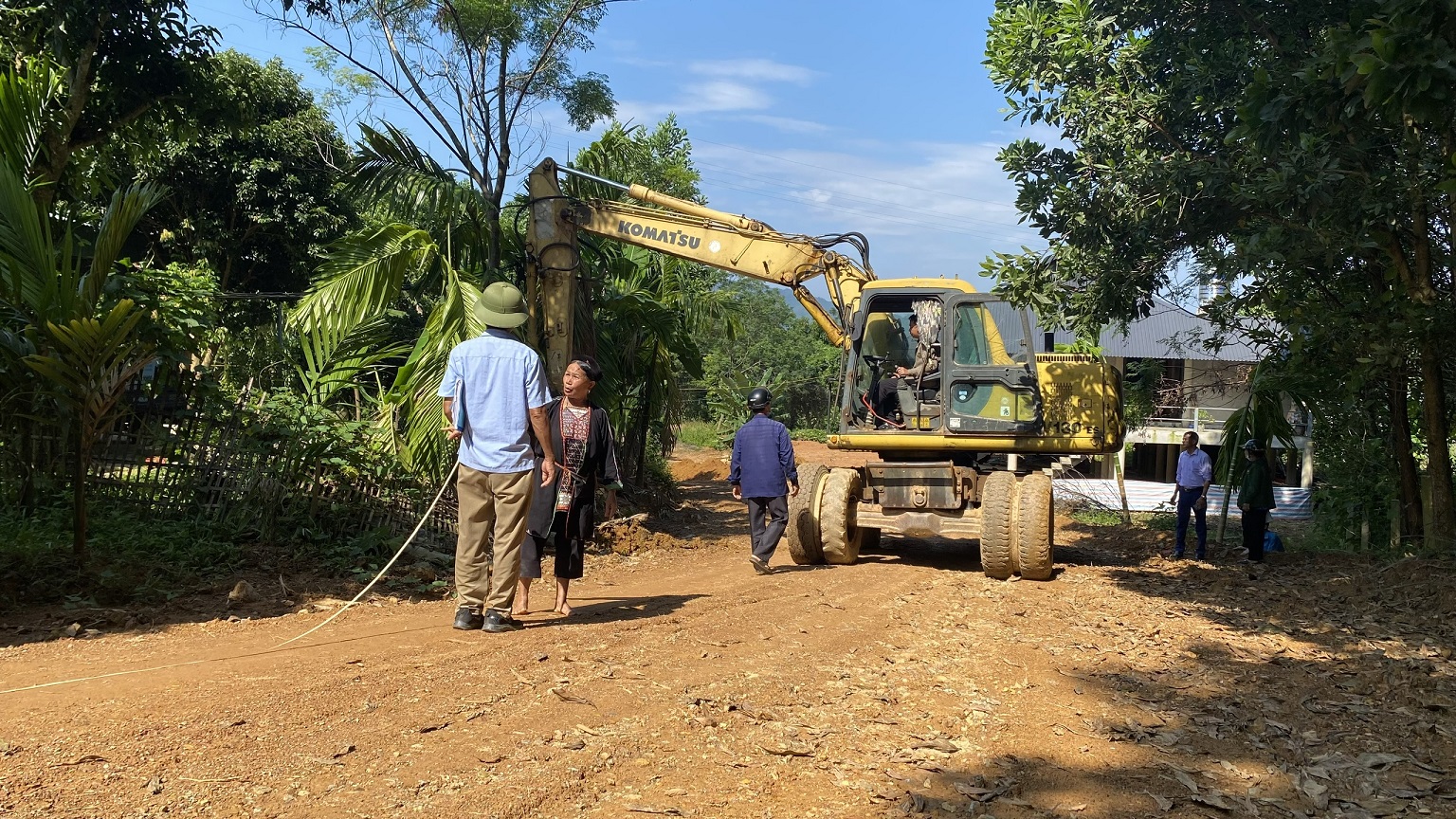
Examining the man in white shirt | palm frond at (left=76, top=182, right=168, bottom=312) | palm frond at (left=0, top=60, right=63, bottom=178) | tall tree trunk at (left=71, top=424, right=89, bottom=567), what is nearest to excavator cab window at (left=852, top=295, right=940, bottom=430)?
the man in white shirt

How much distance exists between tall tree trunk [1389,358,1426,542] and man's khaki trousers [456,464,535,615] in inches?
401

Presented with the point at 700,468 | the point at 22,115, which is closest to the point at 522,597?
the point at 22,115

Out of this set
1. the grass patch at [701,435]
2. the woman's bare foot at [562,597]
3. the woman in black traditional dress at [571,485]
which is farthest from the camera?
the grass patch at [701,435]

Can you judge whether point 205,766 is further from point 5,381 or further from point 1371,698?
point 1371,698

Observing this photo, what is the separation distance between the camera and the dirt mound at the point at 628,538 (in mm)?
11898

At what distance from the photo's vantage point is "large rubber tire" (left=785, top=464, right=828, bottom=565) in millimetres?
10445

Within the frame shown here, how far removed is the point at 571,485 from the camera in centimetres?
681

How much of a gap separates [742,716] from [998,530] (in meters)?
5.59

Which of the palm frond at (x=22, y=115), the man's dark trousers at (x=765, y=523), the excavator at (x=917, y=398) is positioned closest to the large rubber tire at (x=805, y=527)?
the excavator at (x=917, y=398)

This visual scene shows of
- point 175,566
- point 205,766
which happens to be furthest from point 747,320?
point 205,766

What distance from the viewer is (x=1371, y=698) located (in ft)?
19.6

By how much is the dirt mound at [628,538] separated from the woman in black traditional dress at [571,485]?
4674 mm

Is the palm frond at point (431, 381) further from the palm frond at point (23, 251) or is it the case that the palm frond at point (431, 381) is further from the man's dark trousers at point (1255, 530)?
the man's dark trousers at point (1255, 530)

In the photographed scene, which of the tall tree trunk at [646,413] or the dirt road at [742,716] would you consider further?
the tall tree trunk at [646,413]
